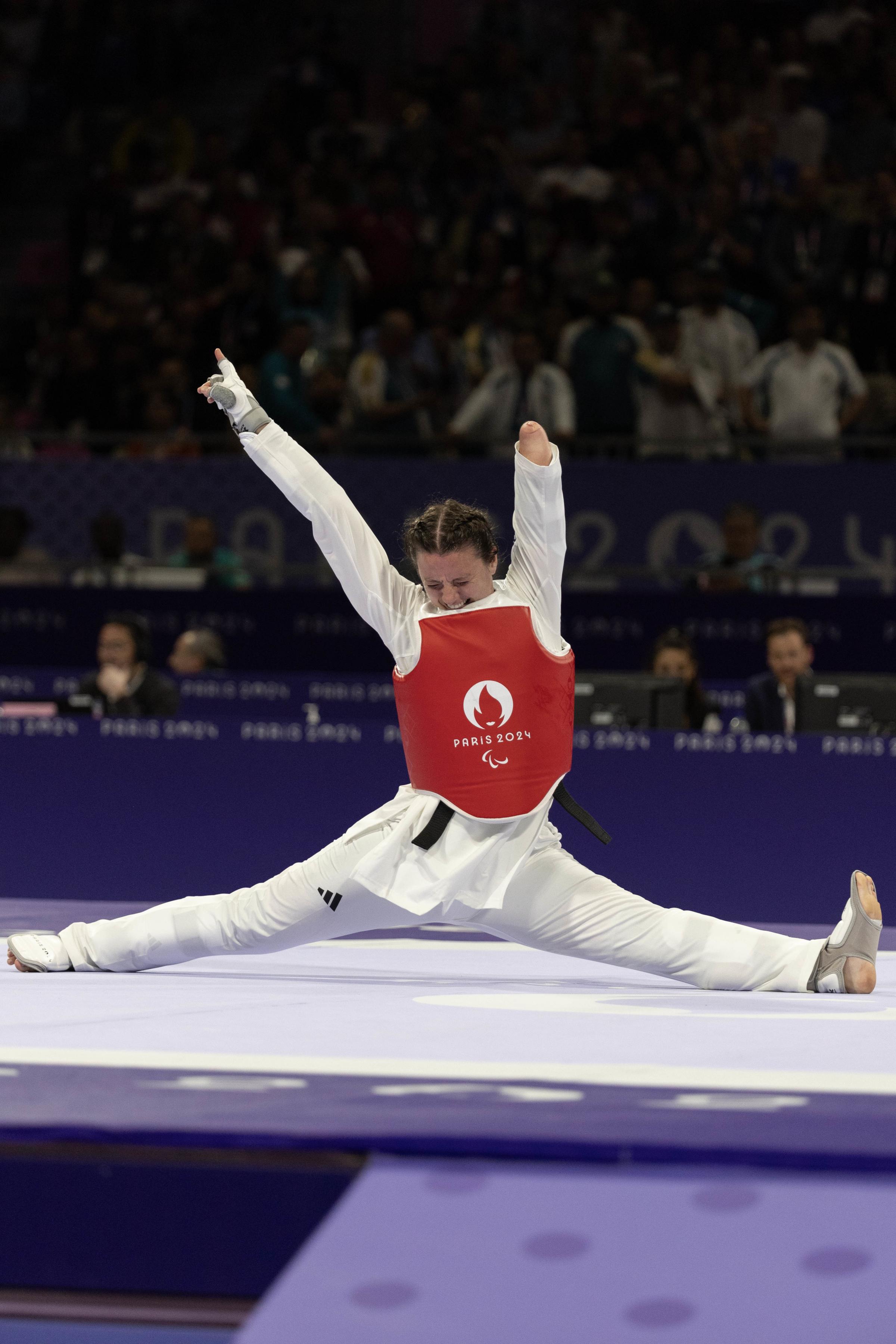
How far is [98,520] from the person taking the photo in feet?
31.6

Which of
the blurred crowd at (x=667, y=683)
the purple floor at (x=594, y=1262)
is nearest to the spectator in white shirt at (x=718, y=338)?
the blurred crowd at (x=667, y=683)

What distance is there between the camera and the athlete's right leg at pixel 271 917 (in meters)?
3.80

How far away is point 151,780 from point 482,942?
2.02m

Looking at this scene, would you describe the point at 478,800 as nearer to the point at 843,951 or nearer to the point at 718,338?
the point at 843,951

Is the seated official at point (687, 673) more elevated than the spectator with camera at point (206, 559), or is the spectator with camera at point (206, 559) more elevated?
the spectator with camera at point (206, 559)

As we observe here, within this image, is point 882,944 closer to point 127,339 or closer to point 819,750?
point 819,750

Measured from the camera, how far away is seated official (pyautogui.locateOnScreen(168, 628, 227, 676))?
28.8 ft

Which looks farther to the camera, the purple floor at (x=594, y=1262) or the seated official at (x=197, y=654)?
the seated official at (x=197, y=654)

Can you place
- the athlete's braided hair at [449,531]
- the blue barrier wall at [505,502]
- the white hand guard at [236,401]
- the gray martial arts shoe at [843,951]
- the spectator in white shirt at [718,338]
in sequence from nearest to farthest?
the athlete's braided hair at [449,531]
the gray martial arts shoe at [843,951]
the white hand guard at [236,401]
the blue barrier wall at [505,502]
the spectator in white shirt at [718,338]

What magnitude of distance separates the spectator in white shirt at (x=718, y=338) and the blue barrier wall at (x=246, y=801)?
425 cm

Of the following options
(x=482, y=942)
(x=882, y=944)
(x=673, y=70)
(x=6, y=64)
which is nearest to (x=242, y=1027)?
(x=482, y=942)

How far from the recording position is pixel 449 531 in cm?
375

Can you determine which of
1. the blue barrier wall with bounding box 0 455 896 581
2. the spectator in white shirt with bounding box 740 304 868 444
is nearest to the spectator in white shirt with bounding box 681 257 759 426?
the spectator in white shirt with bounding box 740 304 868 444

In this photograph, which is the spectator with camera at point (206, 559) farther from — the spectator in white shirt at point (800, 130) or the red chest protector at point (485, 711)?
the red chest protector at point (485, 711)
